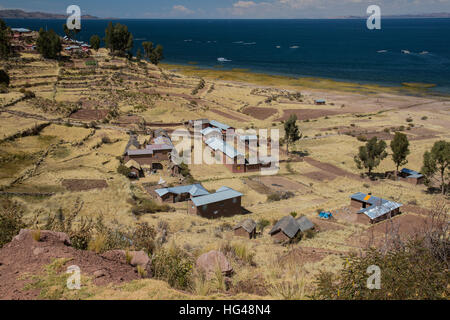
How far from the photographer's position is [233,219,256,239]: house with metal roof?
20703 mm

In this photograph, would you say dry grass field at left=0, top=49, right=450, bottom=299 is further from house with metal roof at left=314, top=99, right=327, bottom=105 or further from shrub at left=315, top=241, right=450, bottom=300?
house with metal roof at left=314, top=99, right=327, bottom=105

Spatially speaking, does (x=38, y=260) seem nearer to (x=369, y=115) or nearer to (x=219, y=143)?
(x=219, y=143)

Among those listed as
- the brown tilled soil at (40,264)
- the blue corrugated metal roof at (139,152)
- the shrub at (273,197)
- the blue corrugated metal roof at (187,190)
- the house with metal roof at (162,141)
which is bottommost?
the shrub at (273,197)

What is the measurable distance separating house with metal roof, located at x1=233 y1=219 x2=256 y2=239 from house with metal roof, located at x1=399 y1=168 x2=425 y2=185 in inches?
915

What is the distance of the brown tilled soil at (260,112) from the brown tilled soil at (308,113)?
2515mm

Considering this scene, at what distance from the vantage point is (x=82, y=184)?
2906 cm

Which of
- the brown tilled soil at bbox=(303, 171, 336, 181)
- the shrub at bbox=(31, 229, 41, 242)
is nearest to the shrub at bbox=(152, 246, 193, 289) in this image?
the shrub at bbox=(31, 229, 41, 242)

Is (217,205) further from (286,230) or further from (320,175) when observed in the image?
(320,175)

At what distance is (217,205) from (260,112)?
4406cm

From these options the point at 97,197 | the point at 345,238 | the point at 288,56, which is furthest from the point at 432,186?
the point at 288,56

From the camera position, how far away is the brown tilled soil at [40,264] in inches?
290

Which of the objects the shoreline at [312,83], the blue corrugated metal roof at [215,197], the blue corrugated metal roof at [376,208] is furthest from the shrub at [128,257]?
the shoreline at [312,83]

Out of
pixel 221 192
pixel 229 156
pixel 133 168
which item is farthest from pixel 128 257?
pixel 229 156

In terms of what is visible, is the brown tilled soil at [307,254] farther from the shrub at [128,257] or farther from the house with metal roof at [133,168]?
the house with metal roof at [133,168]
